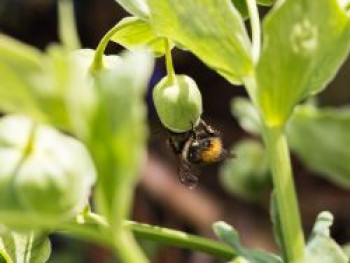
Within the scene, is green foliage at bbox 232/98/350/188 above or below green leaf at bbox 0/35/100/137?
below

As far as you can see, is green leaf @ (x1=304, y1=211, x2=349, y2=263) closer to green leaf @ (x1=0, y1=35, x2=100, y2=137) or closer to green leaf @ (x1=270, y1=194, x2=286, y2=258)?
green leaf @ (x1=270, y1=194, x2=286, y2=258)

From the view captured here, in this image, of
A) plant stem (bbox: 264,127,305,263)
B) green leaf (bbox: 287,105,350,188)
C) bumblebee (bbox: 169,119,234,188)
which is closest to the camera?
plant stem (bbox: 264,127,305,263)

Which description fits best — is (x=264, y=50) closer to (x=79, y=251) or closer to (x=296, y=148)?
(x=296, y=148)

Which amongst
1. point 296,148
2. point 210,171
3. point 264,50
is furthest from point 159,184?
point 264,50

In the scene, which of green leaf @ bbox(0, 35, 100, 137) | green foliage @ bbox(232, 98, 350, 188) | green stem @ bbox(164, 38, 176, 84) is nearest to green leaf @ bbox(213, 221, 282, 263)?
green stem @ bbox(164, 38, 176, 84)

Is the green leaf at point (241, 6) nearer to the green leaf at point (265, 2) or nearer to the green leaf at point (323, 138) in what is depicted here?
the green leaf at point (265, 2)

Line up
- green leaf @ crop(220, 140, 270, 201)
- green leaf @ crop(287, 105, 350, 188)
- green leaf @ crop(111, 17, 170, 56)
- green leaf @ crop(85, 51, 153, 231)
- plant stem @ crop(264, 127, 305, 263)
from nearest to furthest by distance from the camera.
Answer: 1. green leaf @ crop(85, 51, 153, 231)
2. plant stem @ crop(264, 127, 305, 263)
3. green leaf @ crop(111, 17, 170, 56)
4. green leaf @ crop(287, 105, 350, 188)
5. green leaf @ crop(220, 140, 270, 201)
